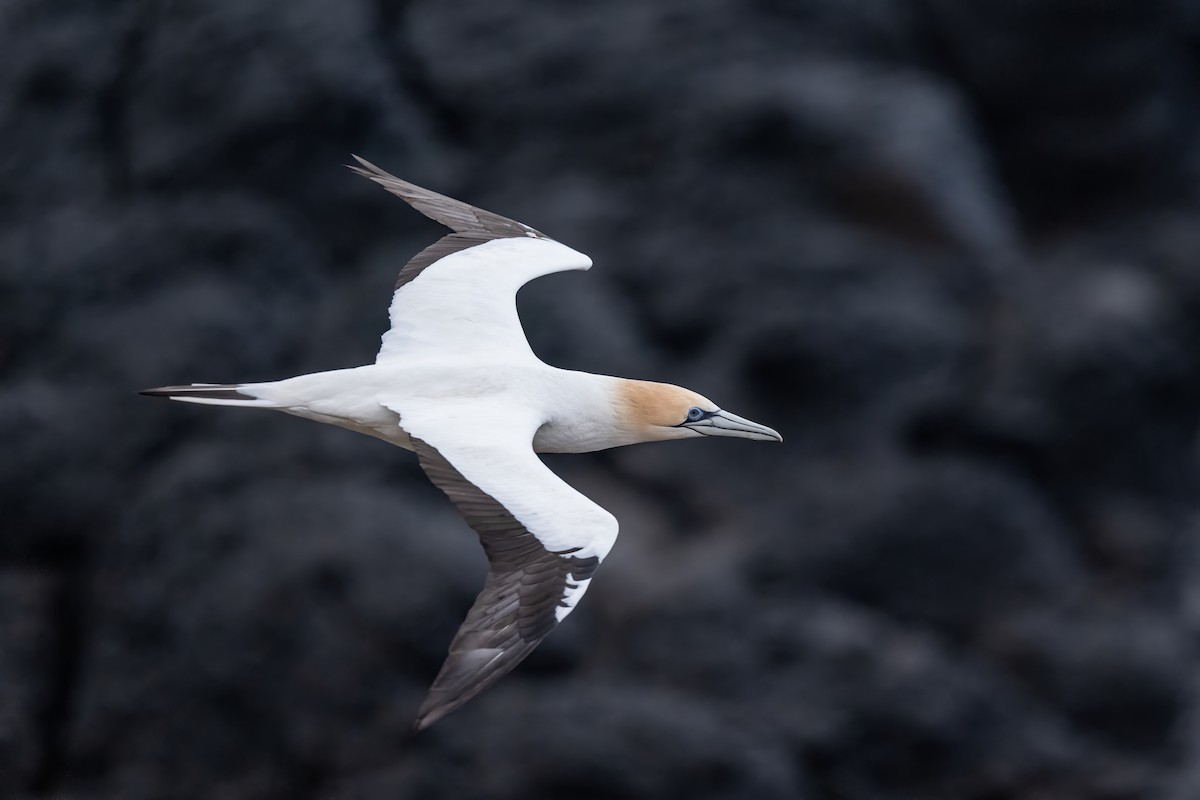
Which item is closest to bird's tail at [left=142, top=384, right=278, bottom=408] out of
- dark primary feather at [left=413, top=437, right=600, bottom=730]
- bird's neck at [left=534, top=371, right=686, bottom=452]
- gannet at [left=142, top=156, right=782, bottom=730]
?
gannet at [left=142, top=156, right=782, bottom=730]

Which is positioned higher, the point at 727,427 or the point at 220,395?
the point at 727,427

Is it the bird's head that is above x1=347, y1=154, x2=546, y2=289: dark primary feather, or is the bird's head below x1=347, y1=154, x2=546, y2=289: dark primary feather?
below

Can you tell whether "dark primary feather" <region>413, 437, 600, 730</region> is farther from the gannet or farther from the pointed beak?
the pointed beak

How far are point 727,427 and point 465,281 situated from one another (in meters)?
1.58

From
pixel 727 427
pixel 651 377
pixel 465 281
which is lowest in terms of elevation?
pixel 651 377

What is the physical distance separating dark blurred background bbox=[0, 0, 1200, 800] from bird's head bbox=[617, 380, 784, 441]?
2.02 meters

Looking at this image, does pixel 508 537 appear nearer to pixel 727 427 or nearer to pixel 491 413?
pixel 491 413

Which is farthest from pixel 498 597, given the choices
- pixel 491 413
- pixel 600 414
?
pixel 600 414

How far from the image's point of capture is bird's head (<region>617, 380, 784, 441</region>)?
728 cm

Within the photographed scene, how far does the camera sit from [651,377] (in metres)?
9.69

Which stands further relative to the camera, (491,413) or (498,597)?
(491,413)

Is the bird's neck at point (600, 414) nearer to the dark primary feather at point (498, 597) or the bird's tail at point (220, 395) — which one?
the dark primary feather at point (498, 597)

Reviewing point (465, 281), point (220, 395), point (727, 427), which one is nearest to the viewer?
point (220, 395)

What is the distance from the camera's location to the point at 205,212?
1022 cm
